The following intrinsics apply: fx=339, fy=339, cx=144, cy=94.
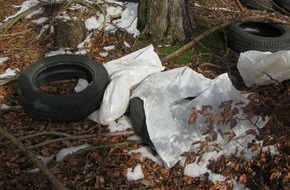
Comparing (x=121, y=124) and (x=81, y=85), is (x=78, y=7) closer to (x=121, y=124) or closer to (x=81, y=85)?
(x=81, y=85)

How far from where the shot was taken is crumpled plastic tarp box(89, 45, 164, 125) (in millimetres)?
3406

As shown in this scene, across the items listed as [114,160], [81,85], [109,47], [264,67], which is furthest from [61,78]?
[264,67]

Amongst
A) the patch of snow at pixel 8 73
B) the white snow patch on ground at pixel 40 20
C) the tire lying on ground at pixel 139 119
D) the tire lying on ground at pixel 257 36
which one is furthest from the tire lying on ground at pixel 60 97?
the tire lying on ground at pixel 257 36

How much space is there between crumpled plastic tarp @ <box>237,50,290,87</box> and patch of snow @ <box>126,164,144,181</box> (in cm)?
140

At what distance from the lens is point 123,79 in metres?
3.54

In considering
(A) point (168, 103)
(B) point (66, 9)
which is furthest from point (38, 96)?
(B) point (66, 9)

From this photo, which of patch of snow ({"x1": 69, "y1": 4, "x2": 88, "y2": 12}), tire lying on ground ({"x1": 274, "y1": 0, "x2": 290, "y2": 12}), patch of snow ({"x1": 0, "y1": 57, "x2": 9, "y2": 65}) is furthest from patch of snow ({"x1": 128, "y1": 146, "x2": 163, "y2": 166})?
tire lying on ground ({"x1": 274, "y1": 0, "x2": 290, "y2": 12})

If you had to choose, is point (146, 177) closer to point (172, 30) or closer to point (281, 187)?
point (281, 187)

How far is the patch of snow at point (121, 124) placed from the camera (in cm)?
345

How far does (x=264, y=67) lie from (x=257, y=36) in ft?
4.03

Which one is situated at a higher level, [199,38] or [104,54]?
[199,38]

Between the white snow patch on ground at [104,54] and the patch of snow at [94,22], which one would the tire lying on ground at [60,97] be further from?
the patch of snow at [94,22]

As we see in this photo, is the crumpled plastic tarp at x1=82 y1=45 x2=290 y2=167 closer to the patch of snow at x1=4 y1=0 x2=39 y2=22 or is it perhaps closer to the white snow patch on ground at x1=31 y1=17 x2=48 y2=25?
the white snow patch on ground at x1=31 y1=17 x2=48 y2=25

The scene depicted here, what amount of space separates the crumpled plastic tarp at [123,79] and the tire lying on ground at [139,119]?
135 mm
